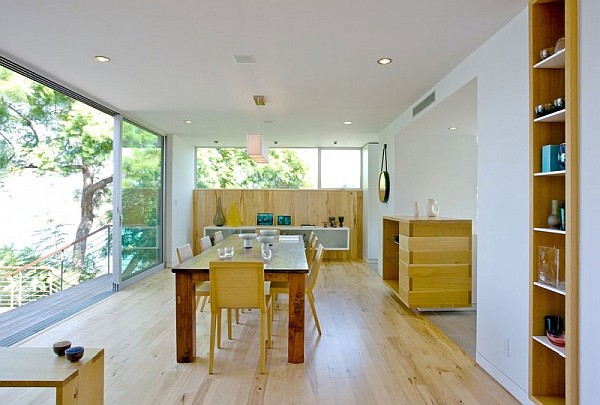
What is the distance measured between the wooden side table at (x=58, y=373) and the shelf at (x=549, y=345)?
2.39 metres

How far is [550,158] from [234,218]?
6.70m

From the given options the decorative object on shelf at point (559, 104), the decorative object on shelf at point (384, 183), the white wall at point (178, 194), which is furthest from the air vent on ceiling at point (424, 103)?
the white wall at point (178, 194)

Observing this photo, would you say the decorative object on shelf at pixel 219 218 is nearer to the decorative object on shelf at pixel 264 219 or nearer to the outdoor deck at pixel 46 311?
the decorative object on shelf at pixel 264 219

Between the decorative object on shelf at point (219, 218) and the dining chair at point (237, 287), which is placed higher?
the decorative object on shelf at point (219, 218)

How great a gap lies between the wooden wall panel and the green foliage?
247mm

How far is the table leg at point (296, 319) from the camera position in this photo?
3014 millimetres

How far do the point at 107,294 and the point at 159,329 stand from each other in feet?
6.12

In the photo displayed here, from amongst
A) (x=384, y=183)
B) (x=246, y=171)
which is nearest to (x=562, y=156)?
(x=384, y=183)

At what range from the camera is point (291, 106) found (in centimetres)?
505

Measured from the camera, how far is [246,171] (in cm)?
862

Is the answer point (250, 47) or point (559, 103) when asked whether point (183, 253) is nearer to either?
point (250, 47)

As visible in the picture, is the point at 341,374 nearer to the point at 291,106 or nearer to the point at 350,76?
the point at 350,76

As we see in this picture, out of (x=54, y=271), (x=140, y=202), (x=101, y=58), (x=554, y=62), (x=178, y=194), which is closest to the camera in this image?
(x=554, y=62)

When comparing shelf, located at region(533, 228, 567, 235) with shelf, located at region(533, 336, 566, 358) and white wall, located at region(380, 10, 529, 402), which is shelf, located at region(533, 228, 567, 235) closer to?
white wall, located at region(380, 10, 529, 402)
